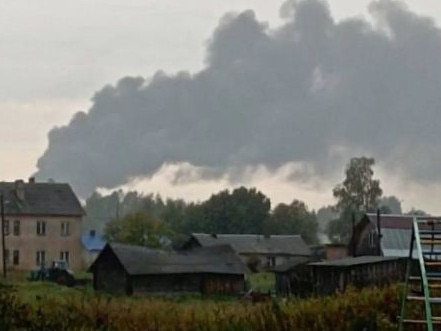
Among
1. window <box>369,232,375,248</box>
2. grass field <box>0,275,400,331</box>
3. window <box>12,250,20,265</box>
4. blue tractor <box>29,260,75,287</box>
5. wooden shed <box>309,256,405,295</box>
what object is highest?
window <box>12,250,20,265</box>

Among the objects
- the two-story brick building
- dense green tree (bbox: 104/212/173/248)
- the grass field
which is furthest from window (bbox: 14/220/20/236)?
the grass field

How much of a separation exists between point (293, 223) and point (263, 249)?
68.2 ft

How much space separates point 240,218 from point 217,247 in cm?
→ 2944

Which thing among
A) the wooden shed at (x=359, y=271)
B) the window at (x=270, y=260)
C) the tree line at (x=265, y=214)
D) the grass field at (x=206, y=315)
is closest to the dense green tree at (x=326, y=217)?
the tree line at (x=265, y=214)

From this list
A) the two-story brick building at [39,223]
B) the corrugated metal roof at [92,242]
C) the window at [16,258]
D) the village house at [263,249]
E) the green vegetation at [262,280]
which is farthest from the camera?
the corrugated metal roof at [92,242]

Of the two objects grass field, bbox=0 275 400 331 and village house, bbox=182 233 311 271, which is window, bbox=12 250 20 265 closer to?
village house, bbox=182 233 311 271

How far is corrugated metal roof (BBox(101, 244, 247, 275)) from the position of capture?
50344 millimetres

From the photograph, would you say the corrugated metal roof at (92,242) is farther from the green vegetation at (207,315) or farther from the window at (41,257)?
the green vegetation at (207,315)

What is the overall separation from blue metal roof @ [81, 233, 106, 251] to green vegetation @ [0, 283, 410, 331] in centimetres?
6369

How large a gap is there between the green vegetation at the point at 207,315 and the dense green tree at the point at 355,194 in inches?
2901

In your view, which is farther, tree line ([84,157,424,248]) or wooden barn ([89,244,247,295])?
tree line ([84,157,424,248])

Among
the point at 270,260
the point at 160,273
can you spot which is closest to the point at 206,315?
the point at 160,273

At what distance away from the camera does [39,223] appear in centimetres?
7281

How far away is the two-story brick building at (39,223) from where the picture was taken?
71875 millimetres
